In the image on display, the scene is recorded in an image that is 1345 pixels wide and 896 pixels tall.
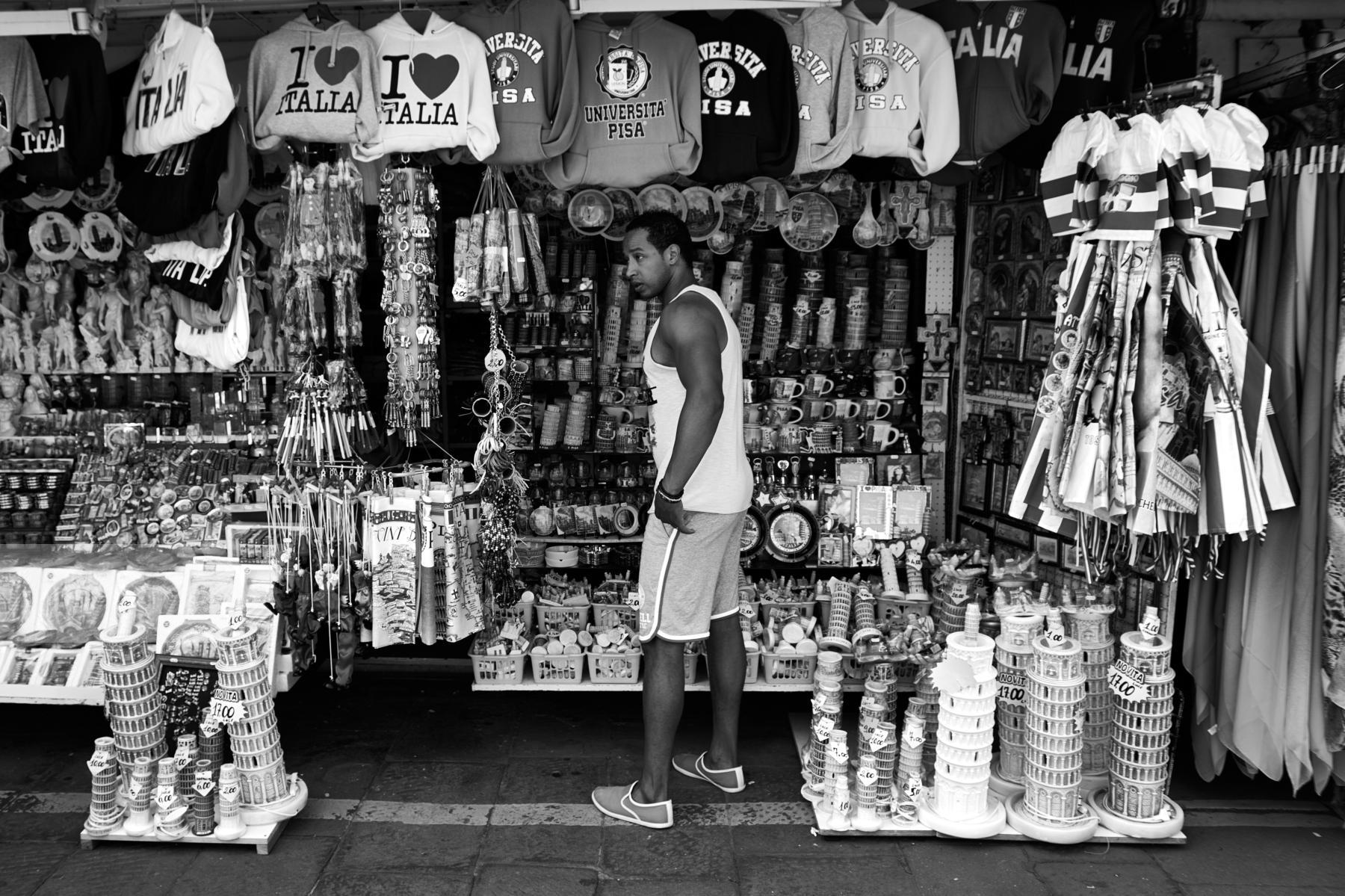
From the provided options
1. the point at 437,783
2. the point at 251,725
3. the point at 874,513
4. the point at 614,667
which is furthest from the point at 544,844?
the point at 874,513

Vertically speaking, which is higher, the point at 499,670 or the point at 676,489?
the point at 676,489

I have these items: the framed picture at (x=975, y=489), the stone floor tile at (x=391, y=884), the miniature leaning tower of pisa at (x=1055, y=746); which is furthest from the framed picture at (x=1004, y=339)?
the stone floor tile at (x=391, y=884)

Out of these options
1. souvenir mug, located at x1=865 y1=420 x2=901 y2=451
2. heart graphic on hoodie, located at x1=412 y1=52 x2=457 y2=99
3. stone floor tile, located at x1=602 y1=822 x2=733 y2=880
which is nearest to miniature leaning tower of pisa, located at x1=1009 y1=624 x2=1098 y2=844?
stone floor tile, located at x1=602 y1=822 x2=733 y2=880

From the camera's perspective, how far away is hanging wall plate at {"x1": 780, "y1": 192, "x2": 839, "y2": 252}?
4.24m

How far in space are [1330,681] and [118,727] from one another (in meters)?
3.77

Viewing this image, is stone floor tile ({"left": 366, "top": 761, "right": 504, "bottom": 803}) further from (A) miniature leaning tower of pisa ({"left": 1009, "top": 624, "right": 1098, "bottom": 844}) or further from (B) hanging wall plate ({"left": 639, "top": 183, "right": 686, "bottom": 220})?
(B) hanging wall plate ({"left": 639, "top": 183, "right": 686, "bottom": 220})

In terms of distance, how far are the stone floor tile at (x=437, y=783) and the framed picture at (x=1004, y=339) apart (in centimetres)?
271

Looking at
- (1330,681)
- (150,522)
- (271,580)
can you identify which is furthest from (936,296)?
(150,522)

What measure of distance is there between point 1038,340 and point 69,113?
3.82 m

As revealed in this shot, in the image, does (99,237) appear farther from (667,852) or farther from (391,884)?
(667,852)

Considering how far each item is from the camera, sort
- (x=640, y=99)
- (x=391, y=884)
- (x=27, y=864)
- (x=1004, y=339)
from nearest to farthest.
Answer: (x=391, y=884) → (x=27, y=864) → (x=640, y=99) → (x=1004, y=339)

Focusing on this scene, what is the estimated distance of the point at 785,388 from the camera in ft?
15.0

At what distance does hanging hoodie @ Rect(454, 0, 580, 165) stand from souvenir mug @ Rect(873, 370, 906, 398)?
190 centimetres

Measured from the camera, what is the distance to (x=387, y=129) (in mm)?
3410
